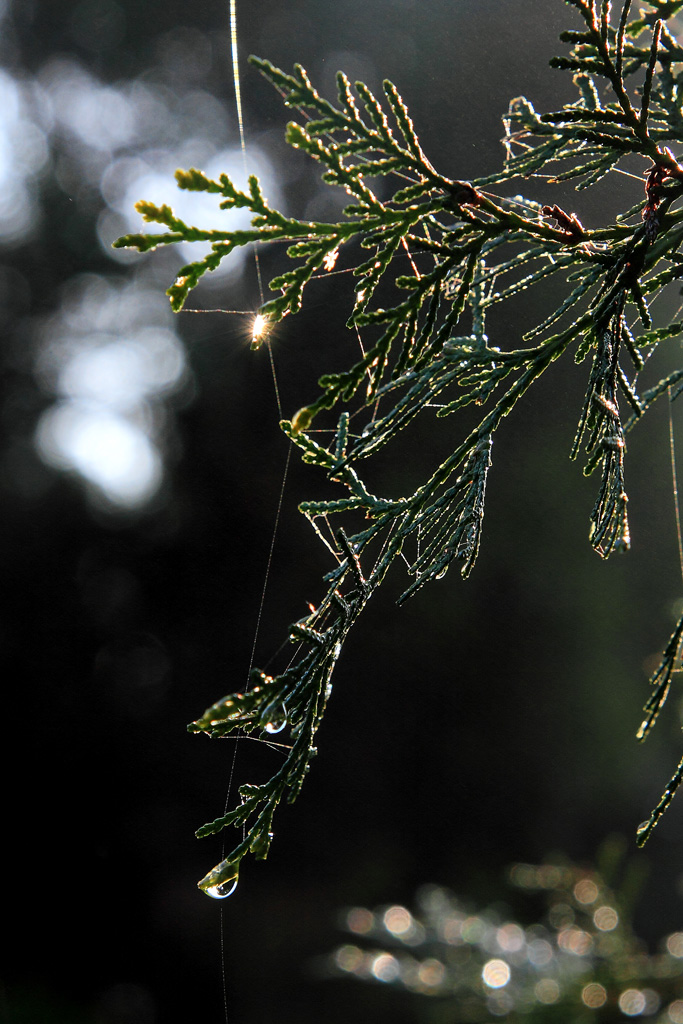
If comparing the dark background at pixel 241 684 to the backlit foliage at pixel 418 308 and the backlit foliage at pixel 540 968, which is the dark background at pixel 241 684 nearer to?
the backlit foliage at pixel 540 968

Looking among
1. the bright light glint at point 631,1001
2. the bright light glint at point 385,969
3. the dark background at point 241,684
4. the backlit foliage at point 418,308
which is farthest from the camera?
the dark background at point 241,684

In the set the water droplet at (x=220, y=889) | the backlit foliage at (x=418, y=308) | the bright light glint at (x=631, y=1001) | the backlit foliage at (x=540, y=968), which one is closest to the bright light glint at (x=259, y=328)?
the backlit foliage at (x=418, y=308)

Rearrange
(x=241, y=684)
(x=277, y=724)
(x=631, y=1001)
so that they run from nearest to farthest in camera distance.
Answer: (x=277, y=724)
(x=631, y=1001)
(x=241, y=684)

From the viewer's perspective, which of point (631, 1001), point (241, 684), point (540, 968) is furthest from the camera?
point (241, 684)

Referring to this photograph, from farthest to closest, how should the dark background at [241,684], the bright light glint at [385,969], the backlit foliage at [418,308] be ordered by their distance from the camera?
the dark background at [241,684] → the bright light glint at [385,969] → the backlit foliage at [418,308]

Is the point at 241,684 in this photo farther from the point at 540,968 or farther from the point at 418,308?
the point at 418,308

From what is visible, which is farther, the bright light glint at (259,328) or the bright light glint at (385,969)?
the bright light glint at (385,969)

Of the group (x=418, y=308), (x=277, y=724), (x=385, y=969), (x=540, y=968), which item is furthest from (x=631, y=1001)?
(x=418, y=308)

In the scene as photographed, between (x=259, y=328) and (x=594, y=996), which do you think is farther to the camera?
(x=594, y=996)

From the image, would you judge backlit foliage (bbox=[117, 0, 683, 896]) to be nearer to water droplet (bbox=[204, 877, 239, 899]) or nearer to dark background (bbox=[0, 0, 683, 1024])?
water droplet (bbox=[204, 877, 239, 899])
